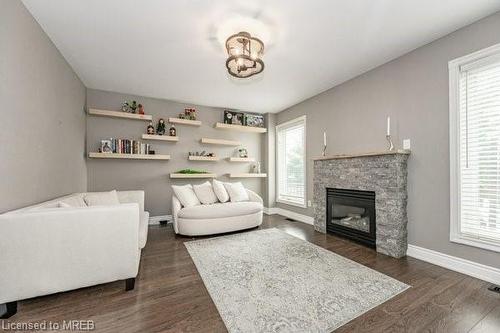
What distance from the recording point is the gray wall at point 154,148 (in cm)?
391

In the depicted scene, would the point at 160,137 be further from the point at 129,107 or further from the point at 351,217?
the point at 351,217

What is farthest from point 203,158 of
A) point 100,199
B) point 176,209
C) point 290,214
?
point 290,214

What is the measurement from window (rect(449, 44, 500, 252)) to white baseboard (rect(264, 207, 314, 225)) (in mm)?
2248

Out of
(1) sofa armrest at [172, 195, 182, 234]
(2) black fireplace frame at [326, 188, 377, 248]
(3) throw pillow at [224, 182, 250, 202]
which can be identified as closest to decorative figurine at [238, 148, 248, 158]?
(3) throw pillow at [224, 182, 250, 202]

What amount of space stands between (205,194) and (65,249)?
234 centimetres

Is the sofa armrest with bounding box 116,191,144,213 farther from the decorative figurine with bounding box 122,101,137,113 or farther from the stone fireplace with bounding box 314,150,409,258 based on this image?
the stone fireplace with bounding box 314,150,409,258

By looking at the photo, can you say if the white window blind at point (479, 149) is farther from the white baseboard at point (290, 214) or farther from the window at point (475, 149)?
the white baseboard at point (290, 214)

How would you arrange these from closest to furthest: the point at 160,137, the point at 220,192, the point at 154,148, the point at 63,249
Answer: the point at 63,249 < the point at 220,192 < the point at 160,137 < the point at 154,148

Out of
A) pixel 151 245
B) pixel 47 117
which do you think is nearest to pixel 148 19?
pixel 47 117

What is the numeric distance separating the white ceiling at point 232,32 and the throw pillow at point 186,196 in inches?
71.3

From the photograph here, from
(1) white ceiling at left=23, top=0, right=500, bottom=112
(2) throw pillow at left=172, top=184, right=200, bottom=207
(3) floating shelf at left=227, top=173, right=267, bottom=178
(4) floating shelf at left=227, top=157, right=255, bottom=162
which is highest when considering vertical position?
(1) white ceiling at left=23, top=0, right=500, bottom=112

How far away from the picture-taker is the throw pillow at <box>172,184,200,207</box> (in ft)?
11.7

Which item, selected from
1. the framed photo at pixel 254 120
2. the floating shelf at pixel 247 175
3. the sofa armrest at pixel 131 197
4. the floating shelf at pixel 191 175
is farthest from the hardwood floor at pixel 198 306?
the framed photo at pixel 254 120

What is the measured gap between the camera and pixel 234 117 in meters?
4.99
